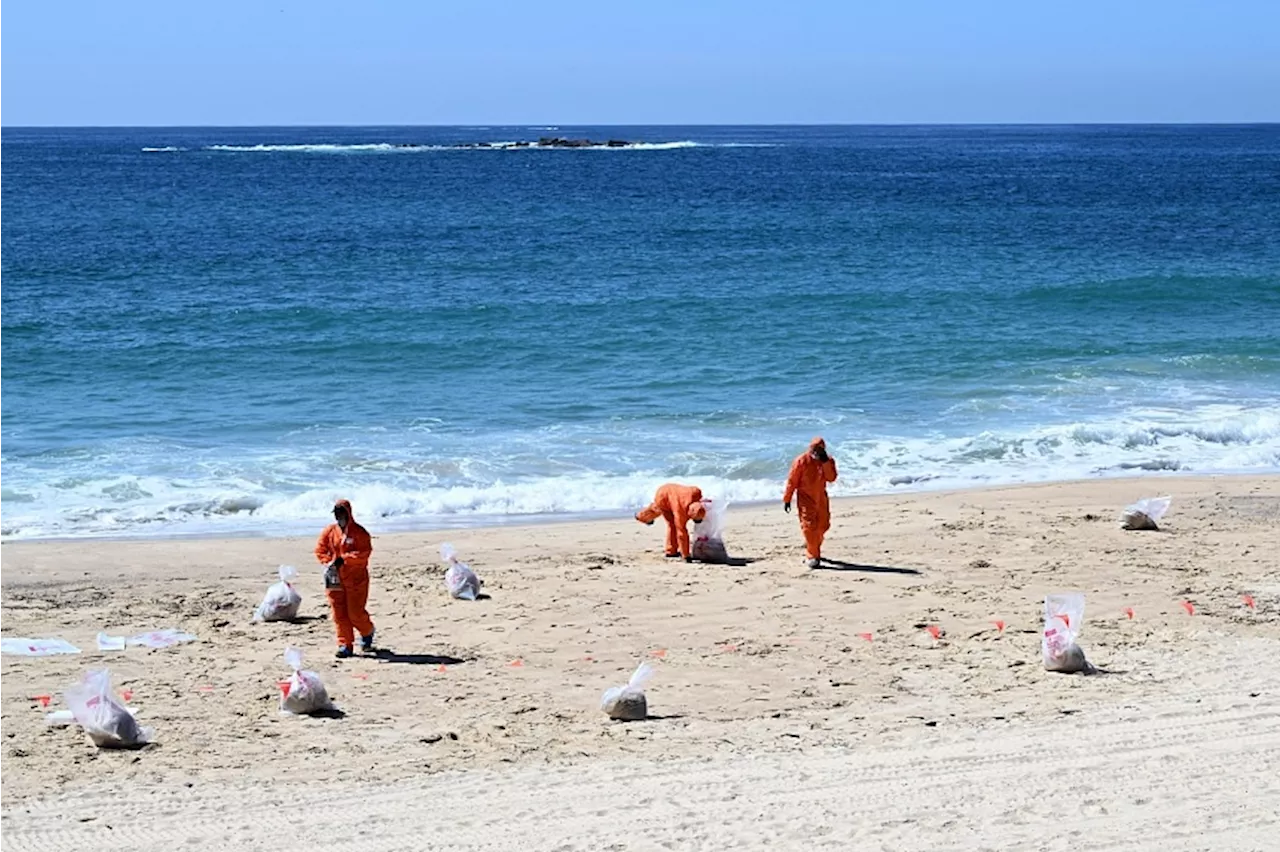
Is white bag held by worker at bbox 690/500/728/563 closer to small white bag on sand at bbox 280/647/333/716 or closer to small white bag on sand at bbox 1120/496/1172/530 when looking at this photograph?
small white bag on sand at bbox 1120/496/1172/530

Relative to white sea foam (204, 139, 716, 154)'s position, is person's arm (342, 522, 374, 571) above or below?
below

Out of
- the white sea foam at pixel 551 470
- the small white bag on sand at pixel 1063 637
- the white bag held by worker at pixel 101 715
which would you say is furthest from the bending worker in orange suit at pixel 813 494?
the white bag held by worker at pixel 101 715

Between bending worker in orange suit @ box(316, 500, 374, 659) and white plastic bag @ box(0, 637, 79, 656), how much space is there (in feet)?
5.99

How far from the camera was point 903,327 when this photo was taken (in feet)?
94.2

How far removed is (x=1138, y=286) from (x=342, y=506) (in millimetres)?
25972

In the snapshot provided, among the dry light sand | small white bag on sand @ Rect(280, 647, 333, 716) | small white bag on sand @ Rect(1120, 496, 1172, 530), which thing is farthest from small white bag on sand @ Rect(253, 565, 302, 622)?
small white bag on sand @ Rect(1120, 496, 1172, 530)

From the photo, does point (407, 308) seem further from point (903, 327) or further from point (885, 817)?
point (885, 817)

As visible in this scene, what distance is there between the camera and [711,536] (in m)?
13.5

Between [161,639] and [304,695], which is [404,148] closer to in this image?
[161,639]

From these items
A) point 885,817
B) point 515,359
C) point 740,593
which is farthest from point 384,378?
point 885,817

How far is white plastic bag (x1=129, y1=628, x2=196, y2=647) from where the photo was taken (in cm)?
1128

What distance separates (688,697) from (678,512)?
Result: 3.67m

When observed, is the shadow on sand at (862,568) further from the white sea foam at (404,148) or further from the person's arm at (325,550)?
the white sea foam at (404,148)

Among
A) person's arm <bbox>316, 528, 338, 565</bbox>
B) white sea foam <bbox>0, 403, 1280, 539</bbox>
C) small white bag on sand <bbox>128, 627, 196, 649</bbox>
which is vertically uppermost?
person's arm <bbox>316, 528, 338, 565</bbox>
